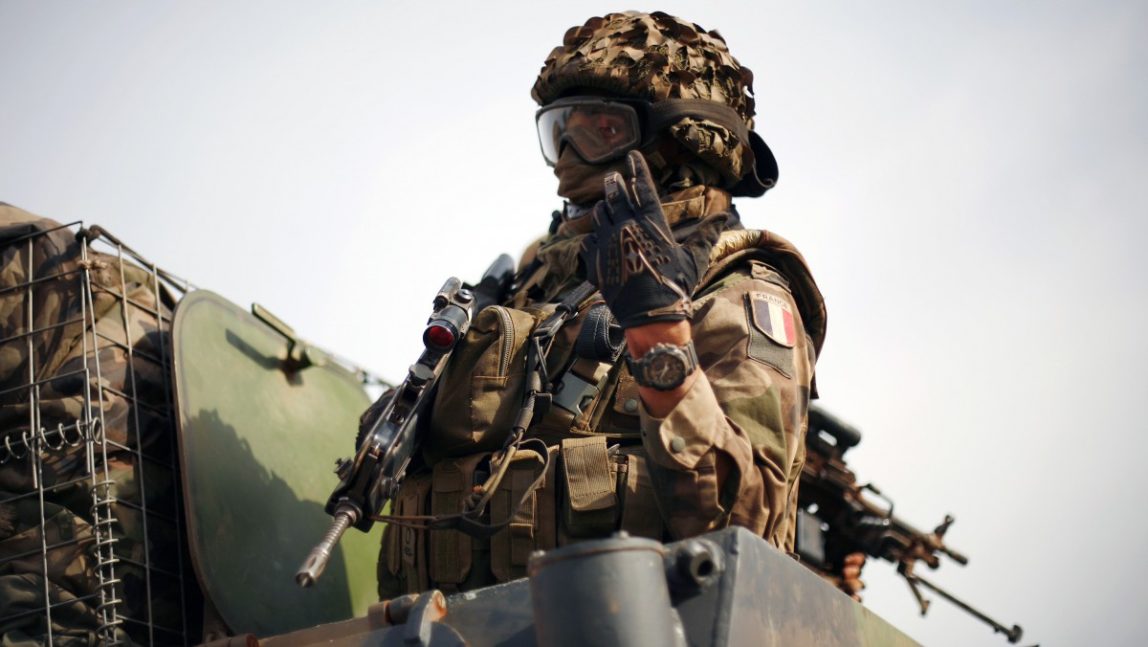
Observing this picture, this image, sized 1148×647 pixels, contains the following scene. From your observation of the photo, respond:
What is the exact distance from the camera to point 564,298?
556 centimetres

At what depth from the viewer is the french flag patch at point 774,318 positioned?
16.4ft

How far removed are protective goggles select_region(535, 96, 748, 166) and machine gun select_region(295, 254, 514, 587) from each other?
0.77 metres

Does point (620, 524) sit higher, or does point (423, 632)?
point (620, 524)

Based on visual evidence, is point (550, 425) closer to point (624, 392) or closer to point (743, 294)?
point (624, 392)

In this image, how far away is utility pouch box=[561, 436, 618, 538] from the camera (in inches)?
189

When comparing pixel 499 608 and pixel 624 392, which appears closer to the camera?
pixel 499 608

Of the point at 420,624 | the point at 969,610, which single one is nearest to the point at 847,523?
the point at 969,610

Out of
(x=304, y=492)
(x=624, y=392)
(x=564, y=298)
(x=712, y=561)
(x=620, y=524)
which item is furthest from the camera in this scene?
(x=304, y=492)

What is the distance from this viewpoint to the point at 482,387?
518 cm

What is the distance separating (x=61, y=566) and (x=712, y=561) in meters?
2.50

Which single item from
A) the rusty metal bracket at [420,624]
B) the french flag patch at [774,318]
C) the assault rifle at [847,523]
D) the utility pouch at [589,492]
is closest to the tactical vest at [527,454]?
the utility pouch at [589,492]

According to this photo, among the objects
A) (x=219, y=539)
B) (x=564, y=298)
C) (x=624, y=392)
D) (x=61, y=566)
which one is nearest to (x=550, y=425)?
(x=624, y=392)

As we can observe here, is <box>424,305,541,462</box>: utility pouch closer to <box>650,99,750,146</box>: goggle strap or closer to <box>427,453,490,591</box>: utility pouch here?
<box>427,453,490,591</box>: utility pouch

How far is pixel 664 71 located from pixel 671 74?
0.03 m
